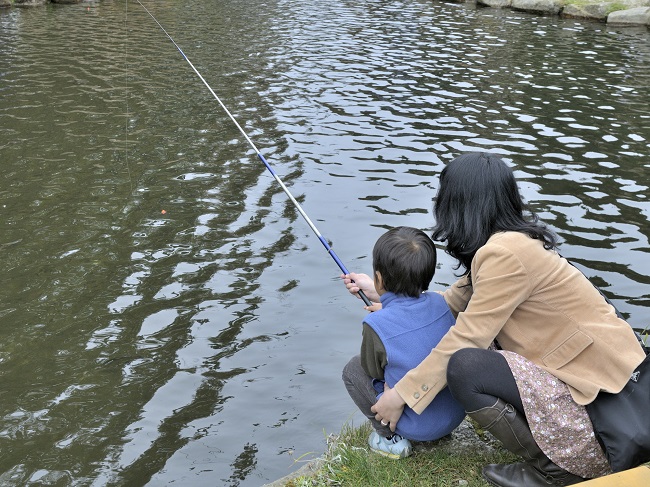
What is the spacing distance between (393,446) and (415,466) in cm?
13

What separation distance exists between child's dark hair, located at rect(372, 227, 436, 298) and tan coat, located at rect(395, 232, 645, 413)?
235 millimetres

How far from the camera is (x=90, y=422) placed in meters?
4.44

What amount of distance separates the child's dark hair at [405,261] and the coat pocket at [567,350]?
59cm

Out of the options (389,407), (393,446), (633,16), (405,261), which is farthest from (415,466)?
(633,16)

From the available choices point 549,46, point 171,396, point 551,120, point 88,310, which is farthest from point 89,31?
point 171,396

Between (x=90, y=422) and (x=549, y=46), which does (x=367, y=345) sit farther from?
(x=549, y=46)

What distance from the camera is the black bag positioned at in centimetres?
284

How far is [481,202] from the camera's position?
124 inches

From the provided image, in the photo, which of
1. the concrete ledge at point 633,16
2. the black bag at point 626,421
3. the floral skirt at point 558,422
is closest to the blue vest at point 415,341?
the floral skirt at point 558,422

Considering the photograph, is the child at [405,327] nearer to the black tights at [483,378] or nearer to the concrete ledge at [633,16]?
the black tights at [483,378]

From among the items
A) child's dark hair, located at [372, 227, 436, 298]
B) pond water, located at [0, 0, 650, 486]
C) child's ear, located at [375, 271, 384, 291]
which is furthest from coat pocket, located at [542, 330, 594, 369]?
pond water, located at [0, 0, 650, 486]

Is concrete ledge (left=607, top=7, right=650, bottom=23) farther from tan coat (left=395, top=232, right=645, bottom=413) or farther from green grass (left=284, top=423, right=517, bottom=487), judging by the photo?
tan coat (left=395, top=232, right=645, bottom=413)

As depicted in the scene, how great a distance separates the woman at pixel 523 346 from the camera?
296 centimetres

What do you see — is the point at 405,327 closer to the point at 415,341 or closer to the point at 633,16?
the point at 415,341
